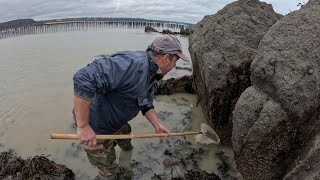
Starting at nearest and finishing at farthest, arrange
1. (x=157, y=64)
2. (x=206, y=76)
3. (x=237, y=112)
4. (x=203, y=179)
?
1. (x=157, y=64)
2. (x=237, y=112)
3. (x=203, y=179)
4. (x=206, y=76)

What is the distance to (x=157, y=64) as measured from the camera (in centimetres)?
424

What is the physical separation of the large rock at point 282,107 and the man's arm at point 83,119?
2.16m

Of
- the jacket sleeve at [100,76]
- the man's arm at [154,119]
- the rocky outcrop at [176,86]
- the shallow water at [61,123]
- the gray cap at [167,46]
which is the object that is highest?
the gray cap at [167,46]

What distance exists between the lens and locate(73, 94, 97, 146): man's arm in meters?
3.83

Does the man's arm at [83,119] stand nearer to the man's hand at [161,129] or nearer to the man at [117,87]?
the man at [117,87]

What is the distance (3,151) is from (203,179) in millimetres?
4086

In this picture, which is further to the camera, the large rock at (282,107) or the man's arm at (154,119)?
the man's arm at (154,119)

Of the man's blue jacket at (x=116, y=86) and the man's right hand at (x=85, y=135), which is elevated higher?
the man's blue jacket at (x=116, y=86)

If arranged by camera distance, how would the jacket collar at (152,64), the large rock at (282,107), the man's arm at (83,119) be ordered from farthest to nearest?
the large rock at (282,107)
the jacket collar at (152,64)
the man's arm at (83,119)

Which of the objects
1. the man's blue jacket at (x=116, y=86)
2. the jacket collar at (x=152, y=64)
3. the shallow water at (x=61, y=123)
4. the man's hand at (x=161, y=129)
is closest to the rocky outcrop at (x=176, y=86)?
the shallow water at (x=61, y=123)

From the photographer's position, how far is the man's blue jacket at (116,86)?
3764 millimetres

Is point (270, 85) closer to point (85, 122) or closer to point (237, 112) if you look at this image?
point (237, 112)

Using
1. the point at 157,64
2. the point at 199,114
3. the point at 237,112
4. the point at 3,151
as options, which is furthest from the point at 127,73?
the point at 199,114

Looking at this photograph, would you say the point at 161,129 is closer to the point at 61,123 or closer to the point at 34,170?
the point at 34,170
